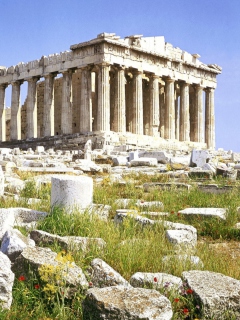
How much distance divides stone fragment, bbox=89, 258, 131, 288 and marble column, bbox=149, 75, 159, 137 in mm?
34137

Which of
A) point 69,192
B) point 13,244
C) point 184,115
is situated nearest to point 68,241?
point 13,244

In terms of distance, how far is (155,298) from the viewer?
4152 mm

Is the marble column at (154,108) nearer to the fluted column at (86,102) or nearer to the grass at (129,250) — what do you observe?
the fluted column at (86,102)

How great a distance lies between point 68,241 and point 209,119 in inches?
1602

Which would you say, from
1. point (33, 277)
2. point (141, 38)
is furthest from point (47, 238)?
point (141, 38)

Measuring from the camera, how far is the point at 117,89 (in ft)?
121

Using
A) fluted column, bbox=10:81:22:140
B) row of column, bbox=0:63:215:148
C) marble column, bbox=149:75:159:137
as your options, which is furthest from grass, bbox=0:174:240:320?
fluted column, bbox=10:81:22:140

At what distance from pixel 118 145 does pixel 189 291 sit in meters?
27.9

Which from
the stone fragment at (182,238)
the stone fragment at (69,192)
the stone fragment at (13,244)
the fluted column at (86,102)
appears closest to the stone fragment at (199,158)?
the stone fragment at (69,192)

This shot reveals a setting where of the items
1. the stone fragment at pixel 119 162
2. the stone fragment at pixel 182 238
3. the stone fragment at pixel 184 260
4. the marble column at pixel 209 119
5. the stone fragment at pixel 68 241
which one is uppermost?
the marble column at pixel 209 119

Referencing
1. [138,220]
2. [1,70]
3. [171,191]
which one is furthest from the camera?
[1,70]

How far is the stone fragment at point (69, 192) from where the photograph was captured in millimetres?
A: 7610

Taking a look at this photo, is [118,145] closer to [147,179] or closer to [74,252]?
[147,179]

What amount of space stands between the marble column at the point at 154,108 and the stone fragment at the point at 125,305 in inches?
1369
